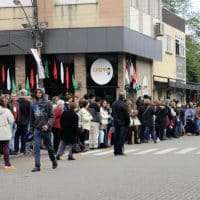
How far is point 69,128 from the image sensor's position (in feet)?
68.4

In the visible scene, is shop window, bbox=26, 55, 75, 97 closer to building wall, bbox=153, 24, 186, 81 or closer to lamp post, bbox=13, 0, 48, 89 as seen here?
lamp post, bbox=13, 0, 48, 89

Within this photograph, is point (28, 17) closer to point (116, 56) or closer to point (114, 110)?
point (116, 56)

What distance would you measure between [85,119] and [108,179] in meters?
9.89

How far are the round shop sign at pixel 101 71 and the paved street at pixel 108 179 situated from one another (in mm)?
16599

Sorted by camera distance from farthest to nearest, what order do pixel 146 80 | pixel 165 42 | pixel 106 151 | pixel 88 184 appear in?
pixel 165 42 < pixel 146 80 < pixel 106 151 < pixel 88 184

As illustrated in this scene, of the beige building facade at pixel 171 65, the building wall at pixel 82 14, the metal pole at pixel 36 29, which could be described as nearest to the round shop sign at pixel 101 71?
the building wall at pixel 82 14

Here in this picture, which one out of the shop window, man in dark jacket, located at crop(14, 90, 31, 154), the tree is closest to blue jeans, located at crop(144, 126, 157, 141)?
the shop window

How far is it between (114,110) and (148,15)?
2185 centimetres

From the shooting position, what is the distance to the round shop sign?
38469 mm

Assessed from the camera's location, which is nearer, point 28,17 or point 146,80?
point 28,17

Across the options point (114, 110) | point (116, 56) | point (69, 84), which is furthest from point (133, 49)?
point (114, 110)

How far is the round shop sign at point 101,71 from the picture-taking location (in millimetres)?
38469

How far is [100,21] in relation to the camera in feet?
125

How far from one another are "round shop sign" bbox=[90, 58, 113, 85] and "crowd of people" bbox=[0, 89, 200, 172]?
381cm
